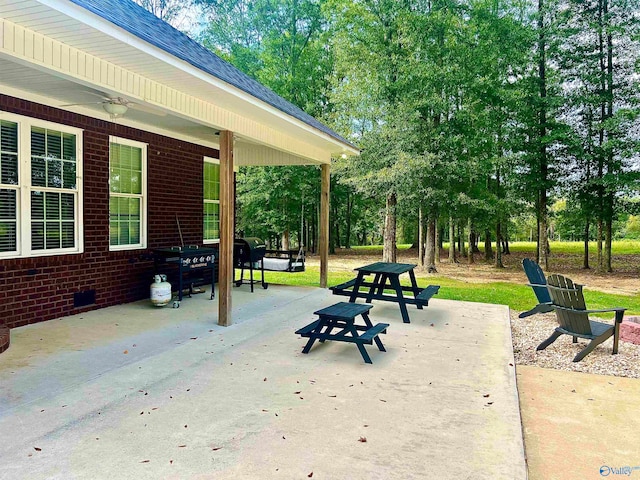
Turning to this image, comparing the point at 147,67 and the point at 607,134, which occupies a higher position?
the point at 607,134

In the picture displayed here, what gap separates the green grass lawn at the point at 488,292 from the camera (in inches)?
364

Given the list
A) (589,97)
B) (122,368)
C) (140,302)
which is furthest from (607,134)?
(122,368)

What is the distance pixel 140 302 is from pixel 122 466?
496 centimetres

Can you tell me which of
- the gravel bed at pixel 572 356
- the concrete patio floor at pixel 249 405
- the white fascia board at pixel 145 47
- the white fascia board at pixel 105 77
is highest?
the white fascia board at pixel 145 47

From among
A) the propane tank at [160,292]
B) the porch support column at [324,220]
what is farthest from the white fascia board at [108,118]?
the propane tank at [160,292]

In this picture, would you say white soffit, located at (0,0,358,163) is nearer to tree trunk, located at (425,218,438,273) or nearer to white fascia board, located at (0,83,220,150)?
white fascia board, located at (0,83,220,150)

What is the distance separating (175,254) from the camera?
21.8 ft

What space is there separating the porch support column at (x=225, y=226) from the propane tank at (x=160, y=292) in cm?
142

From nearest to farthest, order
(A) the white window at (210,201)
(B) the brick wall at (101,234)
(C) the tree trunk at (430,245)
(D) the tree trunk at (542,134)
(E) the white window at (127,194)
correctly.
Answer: (B) the brick wall at (101,234) → (E) the white window at (127,194) → (A) the white window at (210,201) → (C) the tree trunk at (430,245) → (D) the tree trunk at (542,134)

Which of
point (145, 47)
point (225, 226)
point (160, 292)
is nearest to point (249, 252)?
point (160, 292)

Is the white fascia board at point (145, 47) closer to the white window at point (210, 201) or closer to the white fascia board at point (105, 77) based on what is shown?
the white fascia board at point (105, 77)

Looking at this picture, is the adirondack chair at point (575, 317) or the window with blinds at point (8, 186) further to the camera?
the window with blinds at point (8, 186)

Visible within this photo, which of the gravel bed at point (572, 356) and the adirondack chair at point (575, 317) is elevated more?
the adirondack chair at point (575, 317)

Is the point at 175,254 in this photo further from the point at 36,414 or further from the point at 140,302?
the point at 36,414
